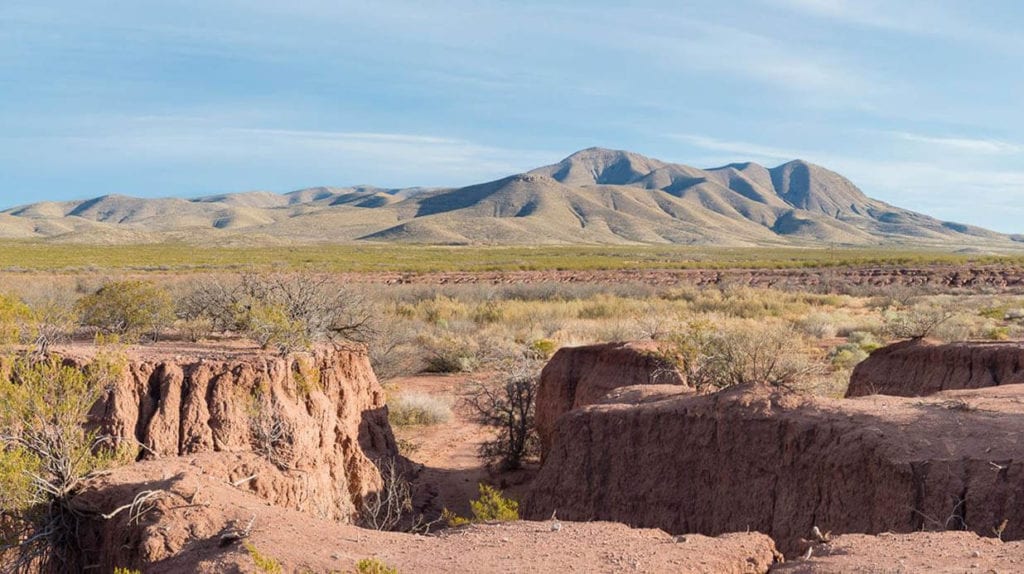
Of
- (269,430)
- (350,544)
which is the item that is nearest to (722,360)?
(269,430)

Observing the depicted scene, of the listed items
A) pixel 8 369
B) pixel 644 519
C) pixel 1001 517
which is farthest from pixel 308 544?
pixel 1001 517

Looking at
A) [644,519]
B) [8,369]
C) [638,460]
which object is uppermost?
[8,369]

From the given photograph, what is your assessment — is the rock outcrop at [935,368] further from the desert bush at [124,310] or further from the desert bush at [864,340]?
the desert bush at [124,310]

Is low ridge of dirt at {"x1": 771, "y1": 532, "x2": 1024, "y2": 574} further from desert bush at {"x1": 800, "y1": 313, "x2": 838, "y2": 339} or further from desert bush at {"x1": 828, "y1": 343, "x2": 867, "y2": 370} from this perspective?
desert bush at {"x1": 800, "y1": 313, "x2": 838, "y2": 339}

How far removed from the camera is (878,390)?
14266mm

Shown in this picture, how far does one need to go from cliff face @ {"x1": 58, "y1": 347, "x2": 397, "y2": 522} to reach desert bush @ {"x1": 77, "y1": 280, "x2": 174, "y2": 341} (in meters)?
3.98

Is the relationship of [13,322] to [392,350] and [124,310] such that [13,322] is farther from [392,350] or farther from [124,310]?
[392,350]

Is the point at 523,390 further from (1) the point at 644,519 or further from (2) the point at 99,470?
(2) the point at 99,470

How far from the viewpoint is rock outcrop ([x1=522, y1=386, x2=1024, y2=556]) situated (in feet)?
24.1

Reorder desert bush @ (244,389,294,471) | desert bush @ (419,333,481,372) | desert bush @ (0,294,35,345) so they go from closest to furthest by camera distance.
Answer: desert bush @ (244,389,294,471)
desert bush @ (0,294,35,345)
desert bush @ (419,333,481,372)

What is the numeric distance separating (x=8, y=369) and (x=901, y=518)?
9.51 m

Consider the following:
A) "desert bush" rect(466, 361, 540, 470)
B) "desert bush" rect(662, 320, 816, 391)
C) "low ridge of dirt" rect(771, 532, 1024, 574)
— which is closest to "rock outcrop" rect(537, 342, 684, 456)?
"desert bush" rect(662, 320, 816, 391)

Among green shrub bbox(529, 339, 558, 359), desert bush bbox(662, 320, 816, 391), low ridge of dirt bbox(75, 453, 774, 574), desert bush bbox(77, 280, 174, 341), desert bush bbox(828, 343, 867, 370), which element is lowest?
Result: desert bush bbox(828, 343, 867, 370)

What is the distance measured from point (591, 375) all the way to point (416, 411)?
18.6ft
